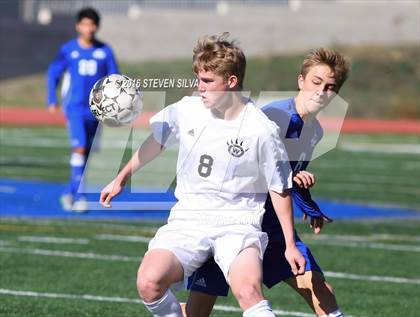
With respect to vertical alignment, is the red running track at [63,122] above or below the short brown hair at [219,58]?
below

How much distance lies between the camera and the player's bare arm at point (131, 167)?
5859mm

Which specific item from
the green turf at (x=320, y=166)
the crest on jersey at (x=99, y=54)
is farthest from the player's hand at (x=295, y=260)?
the crest on jersey at (x=99, y=54)

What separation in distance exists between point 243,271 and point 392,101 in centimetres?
2888

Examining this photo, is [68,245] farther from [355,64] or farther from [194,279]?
[355,64]

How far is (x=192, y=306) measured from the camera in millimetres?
6129

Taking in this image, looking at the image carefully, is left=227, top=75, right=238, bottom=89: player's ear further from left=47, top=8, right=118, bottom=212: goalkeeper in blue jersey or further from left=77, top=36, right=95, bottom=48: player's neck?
left=77, top=36, right=95, bottom=48: player's neck

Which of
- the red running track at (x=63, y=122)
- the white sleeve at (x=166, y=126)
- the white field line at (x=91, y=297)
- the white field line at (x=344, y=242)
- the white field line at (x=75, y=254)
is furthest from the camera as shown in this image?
the red running track at (x=63, y=122)

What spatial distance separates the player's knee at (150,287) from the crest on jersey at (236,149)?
0.76 meters

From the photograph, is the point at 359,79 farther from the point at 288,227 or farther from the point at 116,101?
the point at 288,227

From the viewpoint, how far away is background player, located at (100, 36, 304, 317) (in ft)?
18.6

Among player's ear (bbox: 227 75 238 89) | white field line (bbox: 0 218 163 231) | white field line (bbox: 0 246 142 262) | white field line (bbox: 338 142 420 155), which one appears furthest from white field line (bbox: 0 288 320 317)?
white field line (bbox: 338 142 420 155)

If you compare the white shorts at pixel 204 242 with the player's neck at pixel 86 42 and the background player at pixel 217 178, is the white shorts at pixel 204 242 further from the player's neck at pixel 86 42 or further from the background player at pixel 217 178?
the player's neck at pixel 86 42

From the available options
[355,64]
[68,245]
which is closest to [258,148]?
[68,245]

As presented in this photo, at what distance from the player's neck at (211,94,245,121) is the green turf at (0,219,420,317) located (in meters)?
2.22
